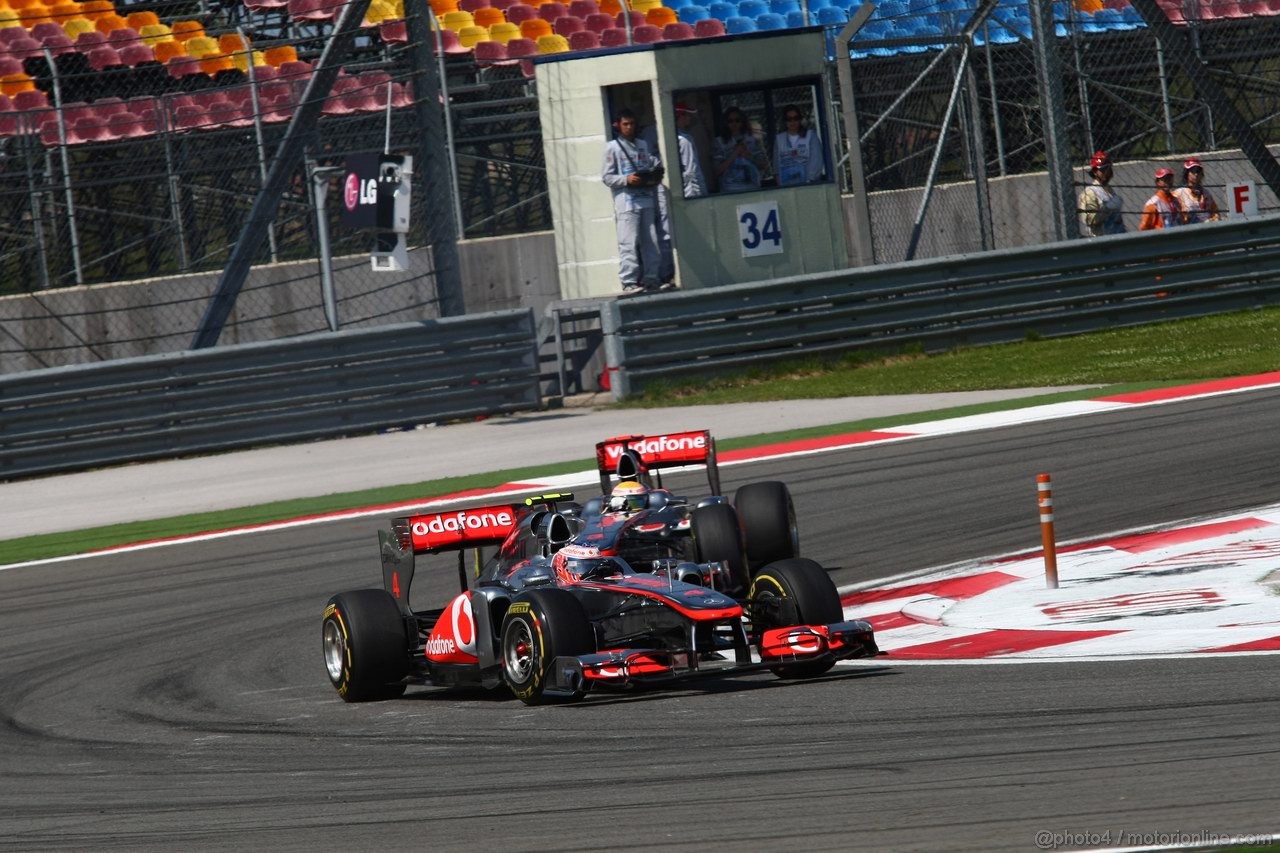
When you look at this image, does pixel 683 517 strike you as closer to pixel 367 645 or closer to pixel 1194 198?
pixel 367 645

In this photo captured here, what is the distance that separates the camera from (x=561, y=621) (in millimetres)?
7090

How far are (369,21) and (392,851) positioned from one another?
60.5 feet

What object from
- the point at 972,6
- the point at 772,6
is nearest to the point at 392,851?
the point at 972,6

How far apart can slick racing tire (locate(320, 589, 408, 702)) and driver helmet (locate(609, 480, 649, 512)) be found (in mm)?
1078

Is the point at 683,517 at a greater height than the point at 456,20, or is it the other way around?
the point at 456,20

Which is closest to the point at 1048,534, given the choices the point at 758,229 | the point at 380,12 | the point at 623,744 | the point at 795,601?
the point at 795,601

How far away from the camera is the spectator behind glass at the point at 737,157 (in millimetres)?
19203

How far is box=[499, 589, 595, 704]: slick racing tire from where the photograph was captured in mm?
7090

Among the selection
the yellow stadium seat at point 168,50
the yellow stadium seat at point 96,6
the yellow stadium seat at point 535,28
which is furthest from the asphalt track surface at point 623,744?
the yellow stadium seat at point 535,28

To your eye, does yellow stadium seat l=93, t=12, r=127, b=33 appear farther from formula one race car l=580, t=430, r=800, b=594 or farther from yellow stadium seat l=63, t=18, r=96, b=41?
formula one race car l=580, t=430, r=800, b=594

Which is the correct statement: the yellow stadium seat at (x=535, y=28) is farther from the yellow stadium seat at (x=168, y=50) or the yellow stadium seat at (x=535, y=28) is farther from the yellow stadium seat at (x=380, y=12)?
the yellow stadium seat at (x=168, y=50)

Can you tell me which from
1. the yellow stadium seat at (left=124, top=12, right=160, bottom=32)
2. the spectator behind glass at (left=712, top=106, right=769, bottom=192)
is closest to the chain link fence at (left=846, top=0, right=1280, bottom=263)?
the spectator behind glass at (left=712, top=106, right=769, bottom=192)

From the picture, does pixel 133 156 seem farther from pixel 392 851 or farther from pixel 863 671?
pixel 392 851

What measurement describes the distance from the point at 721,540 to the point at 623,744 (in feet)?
6.24
